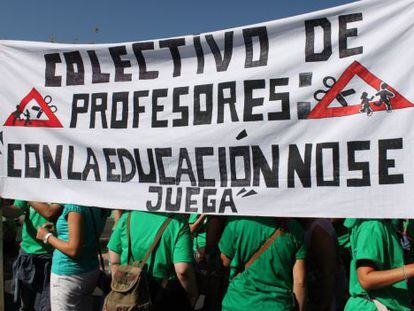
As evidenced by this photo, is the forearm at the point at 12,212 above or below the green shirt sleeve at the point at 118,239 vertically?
above

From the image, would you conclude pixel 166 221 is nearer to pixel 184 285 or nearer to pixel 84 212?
pixel 184 285

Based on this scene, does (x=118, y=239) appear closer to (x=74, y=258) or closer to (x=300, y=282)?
(x=74, y=258)

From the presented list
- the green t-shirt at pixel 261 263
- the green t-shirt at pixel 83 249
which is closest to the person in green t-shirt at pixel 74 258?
the green t-shirt at pixel 83 249

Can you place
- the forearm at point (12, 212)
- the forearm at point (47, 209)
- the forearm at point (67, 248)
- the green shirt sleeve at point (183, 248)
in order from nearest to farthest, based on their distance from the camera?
the green shirt sleeve at point (183, 248) → the forearm at point (67, 248) → the forearm at point (47, 209) → the forearm at point (12, 212)

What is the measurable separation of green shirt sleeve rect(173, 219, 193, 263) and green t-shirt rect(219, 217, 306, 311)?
233mm

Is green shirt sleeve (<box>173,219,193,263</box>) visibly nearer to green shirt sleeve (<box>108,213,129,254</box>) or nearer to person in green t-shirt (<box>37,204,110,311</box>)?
green shirt sleeve (<box>108,213,129,254</box>)

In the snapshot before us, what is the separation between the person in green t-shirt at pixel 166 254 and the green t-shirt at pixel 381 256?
3.10 ft

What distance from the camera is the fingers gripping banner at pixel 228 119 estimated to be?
229cm

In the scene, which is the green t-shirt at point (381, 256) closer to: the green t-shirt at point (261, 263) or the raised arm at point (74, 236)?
the green t-shirt at point (261, 263)

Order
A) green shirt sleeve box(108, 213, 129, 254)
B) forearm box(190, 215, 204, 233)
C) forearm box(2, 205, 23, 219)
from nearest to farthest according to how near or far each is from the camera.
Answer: green shirt sleeve box(108, 213, 129, 254) → forearm box(190, 215, 204, 233) → forearm box(2, 205, 23, 219)

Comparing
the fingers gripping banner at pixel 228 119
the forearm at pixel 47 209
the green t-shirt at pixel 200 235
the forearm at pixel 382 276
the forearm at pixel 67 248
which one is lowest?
the forearm at pixel 382 276

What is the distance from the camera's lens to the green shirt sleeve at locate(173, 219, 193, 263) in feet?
8.91

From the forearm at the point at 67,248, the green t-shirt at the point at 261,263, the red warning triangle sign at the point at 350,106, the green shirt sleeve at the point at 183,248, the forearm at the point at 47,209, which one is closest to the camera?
the red warning triangle sign at the point at 350,106

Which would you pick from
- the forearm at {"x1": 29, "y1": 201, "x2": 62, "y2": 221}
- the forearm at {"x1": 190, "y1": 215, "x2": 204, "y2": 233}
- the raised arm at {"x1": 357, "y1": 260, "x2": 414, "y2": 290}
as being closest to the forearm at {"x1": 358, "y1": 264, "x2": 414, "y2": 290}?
the raised arm at {"x1": 357, "y1": 260, "x2": 414, "y2": 290}
